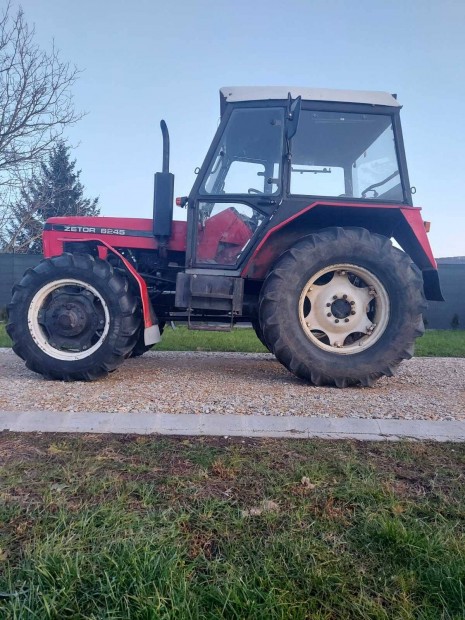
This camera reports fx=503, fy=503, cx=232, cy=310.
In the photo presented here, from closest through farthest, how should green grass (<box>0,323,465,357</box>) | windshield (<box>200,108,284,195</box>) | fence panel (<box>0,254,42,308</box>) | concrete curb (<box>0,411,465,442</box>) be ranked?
concrete curb (<box>0,411,465,442</box>) → windshield (<box>200,108,284,195</box>) → green grass (<box>0,323,465,357</box>) → fence panel (<box>0,254,42,308</box>)

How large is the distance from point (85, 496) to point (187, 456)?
0.59 meters

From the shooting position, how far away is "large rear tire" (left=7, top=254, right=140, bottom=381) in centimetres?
438

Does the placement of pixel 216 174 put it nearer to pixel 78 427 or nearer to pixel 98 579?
pixel 78 427

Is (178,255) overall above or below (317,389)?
above

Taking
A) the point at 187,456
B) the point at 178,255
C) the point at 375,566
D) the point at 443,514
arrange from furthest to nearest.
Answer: the point at 178,255 → the point at 187,456 → the point at 443,514 → the point at 375,566

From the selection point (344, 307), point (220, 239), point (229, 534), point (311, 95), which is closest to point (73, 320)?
point (220, 239)

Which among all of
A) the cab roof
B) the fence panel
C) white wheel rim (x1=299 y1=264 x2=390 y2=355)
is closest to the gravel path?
white wheel rim (x1=299 y1=264 x2=390 y2=355)

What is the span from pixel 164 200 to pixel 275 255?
1203 millimetres

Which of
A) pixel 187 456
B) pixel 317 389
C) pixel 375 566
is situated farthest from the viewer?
pixel 317 389

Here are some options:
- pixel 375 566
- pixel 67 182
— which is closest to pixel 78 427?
pixel 375 566

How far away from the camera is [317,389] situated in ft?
13.7

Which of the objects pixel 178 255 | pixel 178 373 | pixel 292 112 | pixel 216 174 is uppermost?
pixel 292 112

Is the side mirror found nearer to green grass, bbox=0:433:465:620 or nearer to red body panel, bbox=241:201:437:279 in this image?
red body panel, bbox=241:201:437:279

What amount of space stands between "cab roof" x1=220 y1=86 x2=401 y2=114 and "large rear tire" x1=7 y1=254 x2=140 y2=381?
2012mm
